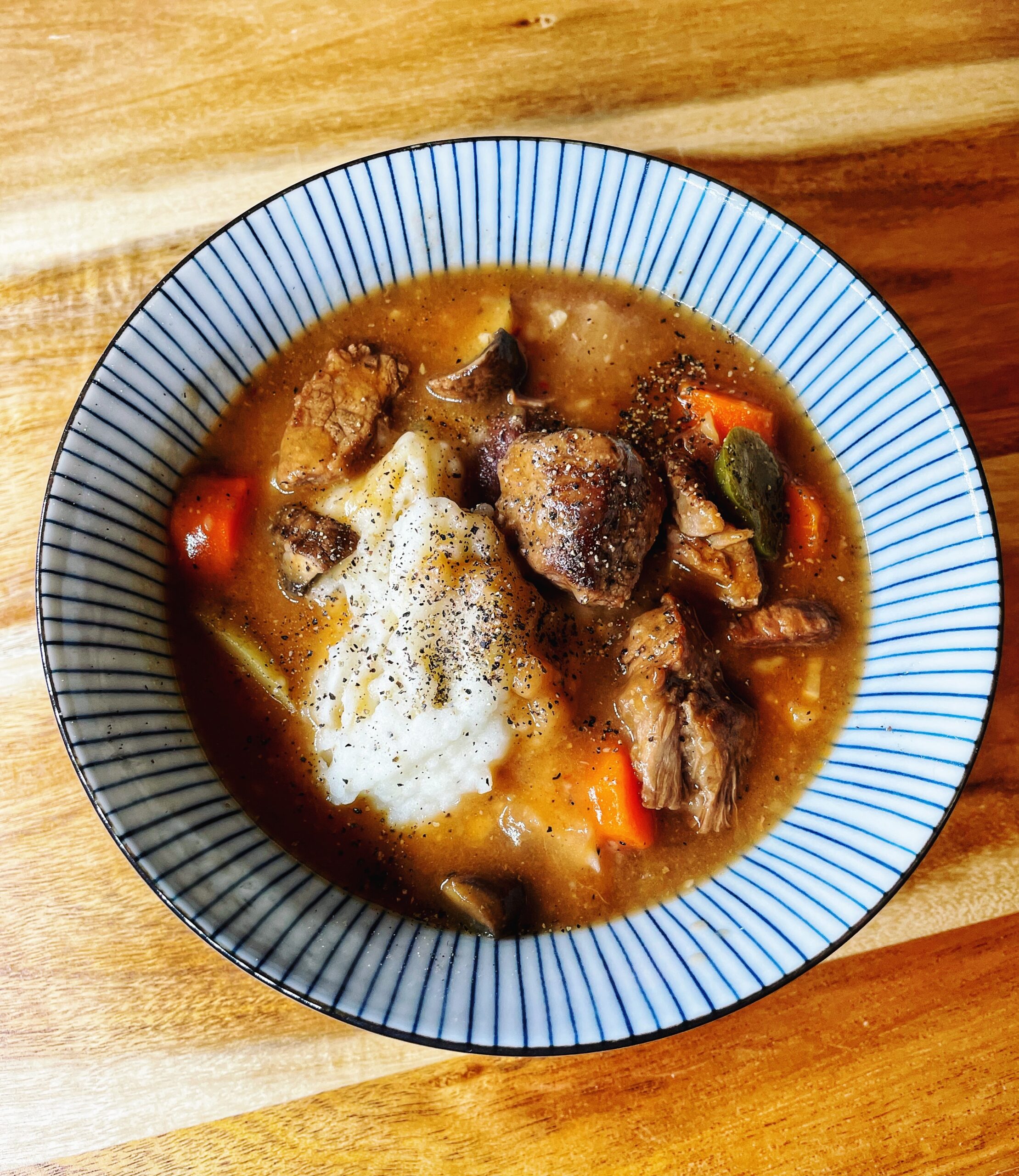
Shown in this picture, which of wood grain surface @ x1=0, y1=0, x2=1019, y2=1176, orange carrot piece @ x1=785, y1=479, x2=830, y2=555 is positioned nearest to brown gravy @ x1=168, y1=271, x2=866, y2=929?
orange carrot piece @ x1=785, y1=479, x2=830, y2=555

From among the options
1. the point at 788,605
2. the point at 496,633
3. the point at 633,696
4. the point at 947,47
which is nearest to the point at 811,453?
the point at 788,605

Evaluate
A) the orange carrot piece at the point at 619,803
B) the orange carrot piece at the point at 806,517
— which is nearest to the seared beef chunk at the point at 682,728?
the orange carrot piece at the point at 619,803

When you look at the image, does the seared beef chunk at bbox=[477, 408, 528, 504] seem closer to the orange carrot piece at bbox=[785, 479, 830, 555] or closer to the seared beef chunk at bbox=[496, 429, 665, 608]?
the seared beef chunk at bbox=[496, 429, 665, 608]

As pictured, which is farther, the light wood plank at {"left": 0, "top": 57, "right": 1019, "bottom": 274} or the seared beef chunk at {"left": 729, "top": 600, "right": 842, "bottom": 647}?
the light wood plank at {"left": 0, "top": 57, "right": 1019, "bottom": 274}

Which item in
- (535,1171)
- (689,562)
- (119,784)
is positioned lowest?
(535,1171)

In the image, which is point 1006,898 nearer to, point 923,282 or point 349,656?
point 923,282

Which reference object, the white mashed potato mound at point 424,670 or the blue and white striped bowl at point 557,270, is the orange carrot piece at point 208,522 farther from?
the white mashed potato mound at point 424,670
